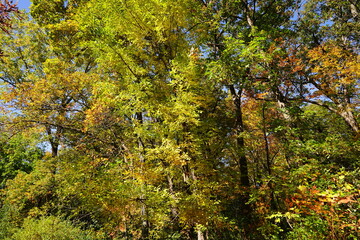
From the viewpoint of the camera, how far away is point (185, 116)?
474 cm

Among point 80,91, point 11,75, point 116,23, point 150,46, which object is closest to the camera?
point 116,23

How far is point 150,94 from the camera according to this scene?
17.3ft

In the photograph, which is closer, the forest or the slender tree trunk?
the forest

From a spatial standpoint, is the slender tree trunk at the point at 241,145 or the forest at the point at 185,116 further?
the slender tree trunk at the point at 241,145

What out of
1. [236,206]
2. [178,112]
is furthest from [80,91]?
[236,206]

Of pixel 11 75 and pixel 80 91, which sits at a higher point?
pixel 11 75

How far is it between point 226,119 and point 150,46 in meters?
5.33

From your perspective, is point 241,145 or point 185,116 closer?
point 185,116

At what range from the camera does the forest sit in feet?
15.1

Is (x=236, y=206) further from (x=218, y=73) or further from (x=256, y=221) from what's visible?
(x=218, y=73)

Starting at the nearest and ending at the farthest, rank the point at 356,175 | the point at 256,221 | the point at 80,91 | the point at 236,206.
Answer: the point at 356,175
the point at 256,221
the point at 80,91
the point at 236,206

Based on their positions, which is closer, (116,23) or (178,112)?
(178,112)

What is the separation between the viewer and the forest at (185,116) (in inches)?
181

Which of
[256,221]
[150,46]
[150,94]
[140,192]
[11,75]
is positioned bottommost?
[256,221]
